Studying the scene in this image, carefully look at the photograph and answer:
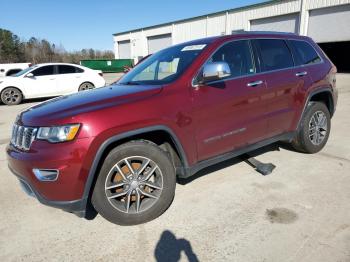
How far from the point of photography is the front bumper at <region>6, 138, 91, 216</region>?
2626 millimetres

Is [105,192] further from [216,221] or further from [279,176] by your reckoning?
[279,176]

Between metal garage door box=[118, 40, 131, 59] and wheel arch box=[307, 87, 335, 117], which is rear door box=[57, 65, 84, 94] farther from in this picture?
metal garage door box=[118, 40, 131, 59]

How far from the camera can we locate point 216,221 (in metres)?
3.10

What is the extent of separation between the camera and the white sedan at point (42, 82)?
1184cm

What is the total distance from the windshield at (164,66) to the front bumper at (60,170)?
1.23m

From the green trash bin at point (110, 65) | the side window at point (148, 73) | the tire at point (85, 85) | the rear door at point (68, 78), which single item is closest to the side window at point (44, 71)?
the rear door at point (68, 78)

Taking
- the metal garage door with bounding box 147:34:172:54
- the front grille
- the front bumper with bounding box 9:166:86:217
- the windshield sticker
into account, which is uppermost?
the metal garage door with bounding box 147:34:172:54

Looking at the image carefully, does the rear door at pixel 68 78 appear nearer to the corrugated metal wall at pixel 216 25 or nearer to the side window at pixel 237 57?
the side window at pixel 237 57

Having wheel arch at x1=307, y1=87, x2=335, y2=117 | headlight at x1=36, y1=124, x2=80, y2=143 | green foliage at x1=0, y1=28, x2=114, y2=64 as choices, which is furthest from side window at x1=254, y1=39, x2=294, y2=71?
green foliage at x1=0, y1=28, x2=114, y2=64

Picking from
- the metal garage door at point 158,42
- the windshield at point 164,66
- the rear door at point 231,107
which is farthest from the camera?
the metal garage door at point 158,42

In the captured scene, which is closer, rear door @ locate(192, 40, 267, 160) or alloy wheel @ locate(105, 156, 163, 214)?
alloy wheel @ locate(105, 156, 163, 214)

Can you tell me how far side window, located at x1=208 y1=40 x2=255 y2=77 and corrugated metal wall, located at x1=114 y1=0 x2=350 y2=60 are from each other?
70.5ft

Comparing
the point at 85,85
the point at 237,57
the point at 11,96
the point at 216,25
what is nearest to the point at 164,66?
the point at 237,57

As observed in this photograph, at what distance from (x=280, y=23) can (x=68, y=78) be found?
19319 millimetres
